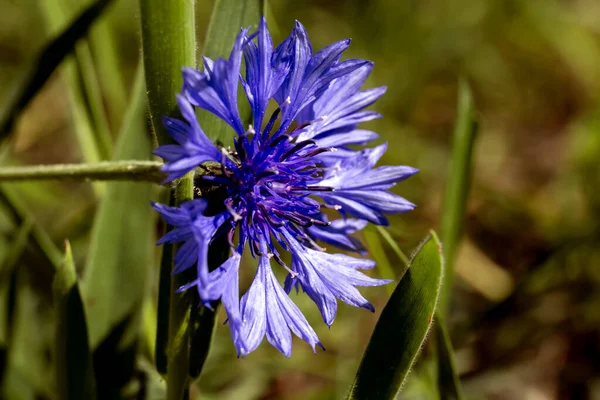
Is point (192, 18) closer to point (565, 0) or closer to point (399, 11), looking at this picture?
point (399, 11)

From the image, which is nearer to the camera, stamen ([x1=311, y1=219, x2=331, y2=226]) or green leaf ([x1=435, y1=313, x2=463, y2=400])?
stamen ([x1=311, y1=219, x2=331, y2=226])

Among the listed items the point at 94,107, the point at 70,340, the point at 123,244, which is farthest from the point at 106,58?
the point at 70,340

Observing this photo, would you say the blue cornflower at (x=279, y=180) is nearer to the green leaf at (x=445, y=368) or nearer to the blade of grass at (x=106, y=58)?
the green leaf at (x=445, y=368)

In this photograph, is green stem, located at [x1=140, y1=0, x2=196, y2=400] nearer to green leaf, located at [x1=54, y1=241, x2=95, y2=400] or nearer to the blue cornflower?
the blue cornflower

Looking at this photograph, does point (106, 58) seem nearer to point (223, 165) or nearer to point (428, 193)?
point (223, 165)

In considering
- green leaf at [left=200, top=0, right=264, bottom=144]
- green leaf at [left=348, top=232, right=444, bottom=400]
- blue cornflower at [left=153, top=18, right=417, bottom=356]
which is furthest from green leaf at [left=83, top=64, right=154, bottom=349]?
green leaf at [left=348, top=232, right=444, bottom=400]
